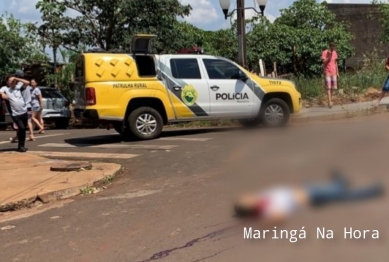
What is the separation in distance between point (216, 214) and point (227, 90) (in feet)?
22.9

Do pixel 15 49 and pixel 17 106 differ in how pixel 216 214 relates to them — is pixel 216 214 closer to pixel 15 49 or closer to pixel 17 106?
pixel 17 106

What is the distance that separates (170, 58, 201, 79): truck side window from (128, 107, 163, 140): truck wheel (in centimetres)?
98

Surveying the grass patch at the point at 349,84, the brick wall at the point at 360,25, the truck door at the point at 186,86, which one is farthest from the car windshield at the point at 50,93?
the brick wall at the point at 360,25

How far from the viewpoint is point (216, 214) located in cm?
565

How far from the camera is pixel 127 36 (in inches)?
805

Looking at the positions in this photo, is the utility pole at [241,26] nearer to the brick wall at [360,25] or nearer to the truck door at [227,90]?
the truck door at [227,90]

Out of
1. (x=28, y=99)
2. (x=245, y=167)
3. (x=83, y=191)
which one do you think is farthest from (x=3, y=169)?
(x=245, y=167)

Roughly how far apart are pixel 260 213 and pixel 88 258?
1.74m

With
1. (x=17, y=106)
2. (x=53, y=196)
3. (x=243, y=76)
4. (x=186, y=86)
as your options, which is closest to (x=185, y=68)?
(x=186, y=86)

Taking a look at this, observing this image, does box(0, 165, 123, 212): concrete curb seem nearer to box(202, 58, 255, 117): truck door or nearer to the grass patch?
box(202, 58, 255, 117): truck door

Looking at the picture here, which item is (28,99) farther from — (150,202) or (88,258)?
(88,258)

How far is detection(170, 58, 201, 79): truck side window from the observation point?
12105 mm

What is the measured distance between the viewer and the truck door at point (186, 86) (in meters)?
12.0

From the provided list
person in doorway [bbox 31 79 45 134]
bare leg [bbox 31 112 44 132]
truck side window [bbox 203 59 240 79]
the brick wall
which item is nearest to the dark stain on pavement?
truck side window [bbox 203 59 240 79]
